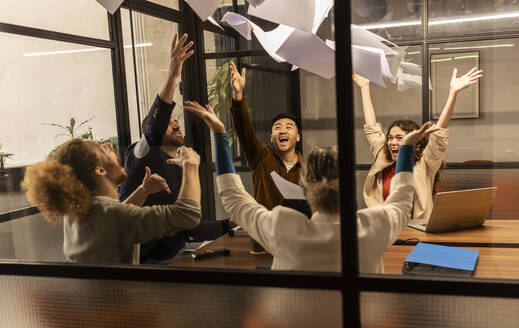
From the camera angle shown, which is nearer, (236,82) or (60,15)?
(236,82)

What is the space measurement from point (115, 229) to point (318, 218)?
65cm

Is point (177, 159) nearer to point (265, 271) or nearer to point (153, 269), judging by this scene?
point (153, 269)

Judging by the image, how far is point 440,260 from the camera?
1.68 meters

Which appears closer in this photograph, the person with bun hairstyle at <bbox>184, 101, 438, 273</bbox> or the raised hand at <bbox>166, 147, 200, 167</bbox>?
the person with bun hairstyle at <bbox>184, 101, 438, 273</bbox>

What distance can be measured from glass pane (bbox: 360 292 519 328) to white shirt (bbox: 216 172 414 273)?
9cm

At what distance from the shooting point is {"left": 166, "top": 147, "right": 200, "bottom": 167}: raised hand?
1.72 meters

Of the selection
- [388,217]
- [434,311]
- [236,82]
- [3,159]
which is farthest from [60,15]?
[434,311]

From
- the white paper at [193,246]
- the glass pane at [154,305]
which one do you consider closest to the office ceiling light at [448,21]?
the white paper at [193,246]

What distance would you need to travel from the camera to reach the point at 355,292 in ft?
4.24

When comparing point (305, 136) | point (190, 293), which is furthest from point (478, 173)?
point (190, 293)

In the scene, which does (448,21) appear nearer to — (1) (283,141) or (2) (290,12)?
(1) (283,141)

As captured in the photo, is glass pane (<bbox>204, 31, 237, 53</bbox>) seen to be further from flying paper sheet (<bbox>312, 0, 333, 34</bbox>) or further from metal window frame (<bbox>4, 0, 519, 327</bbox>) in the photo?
metal window frame (<bbox>4, 0, 519, 327</bbox>)

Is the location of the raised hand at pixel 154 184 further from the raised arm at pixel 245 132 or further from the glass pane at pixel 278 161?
the raised arm at pixel 245 132

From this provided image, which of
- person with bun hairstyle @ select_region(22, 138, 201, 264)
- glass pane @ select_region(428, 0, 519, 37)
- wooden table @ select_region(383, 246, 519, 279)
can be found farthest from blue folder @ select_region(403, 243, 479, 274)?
glass pane @ select_region(428, 0, 519, 37)
